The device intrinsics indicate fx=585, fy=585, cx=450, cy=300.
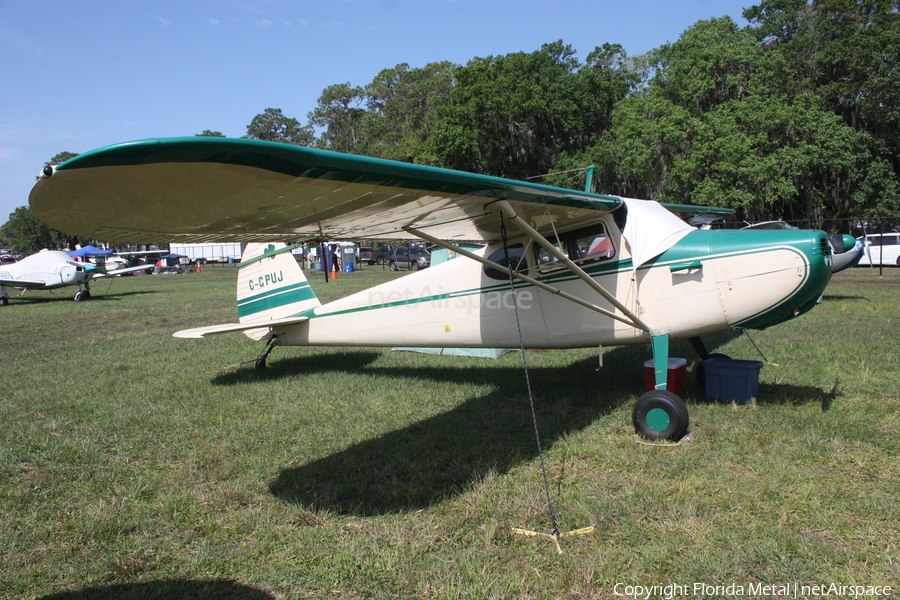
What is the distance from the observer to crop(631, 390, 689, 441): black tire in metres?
4.86

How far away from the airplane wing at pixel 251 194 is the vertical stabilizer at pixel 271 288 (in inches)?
116

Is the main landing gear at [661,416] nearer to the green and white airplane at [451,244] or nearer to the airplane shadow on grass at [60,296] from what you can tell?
the green and white airplane at [451,244]

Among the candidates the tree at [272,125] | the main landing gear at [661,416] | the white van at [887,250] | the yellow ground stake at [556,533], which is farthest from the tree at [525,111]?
the tree at [272,125]

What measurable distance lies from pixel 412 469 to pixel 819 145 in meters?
29.5

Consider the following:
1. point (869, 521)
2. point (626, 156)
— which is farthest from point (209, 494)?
point (626, 156)

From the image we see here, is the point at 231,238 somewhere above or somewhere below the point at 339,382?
above

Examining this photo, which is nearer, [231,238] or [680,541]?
[680,541]

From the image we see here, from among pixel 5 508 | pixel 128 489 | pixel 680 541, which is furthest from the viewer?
pixel 128 489

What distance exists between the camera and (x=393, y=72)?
7244 cm

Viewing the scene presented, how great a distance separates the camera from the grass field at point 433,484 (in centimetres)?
315

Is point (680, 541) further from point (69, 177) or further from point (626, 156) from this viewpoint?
point (626, 156)

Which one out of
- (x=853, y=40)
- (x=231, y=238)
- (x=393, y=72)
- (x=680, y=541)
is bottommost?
(x=680, y=541)

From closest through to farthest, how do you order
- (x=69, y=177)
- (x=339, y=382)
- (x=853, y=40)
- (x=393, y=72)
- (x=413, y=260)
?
(x=69, y=177) → (x=339, y=382) → (x=853, y=40) → (x=413, y=260) → (x=393, y=72)

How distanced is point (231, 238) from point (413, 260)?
105 ft
